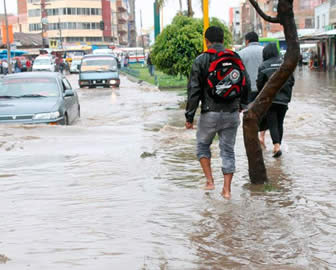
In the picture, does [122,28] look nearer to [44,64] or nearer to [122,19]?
[122,19]

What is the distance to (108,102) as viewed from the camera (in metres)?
23.1

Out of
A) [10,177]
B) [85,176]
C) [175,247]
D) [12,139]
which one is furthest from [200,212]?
[12,139]

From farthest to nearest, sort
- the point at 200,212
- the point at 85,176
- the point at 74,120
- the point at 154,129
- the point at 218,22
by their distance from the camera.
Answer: the point at 218,22 < the point at 74,120 < the point at 154,129 < the point at 85,176 < the point at 200,212

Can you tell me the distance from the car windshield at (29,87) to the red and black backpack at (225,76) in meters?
7.84

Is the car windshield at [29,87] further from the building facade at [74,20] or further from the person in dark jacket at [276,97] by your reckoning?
the building facade at [74,20]

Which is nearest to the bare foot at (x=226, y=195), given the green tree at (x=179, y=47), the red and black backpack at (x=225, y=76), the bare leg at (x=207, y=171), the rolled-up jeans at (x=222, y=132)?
the rolled-up jeans at (x=222, y=132)

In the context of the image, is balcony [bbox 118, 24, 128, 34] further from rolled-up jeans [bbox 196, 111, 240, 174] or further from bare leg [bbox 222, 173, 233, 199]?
bare leg [bbox 222, 173, 233, 199]

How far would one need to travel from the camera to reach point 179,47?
2202cm

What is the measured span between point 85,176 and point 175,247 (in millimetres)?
3312

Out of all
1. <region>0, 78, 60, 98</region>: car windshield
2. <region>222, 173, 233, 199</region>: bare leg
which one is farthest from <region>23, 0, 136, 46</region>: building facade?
<region>222, 173, 233, 199</region>: bare leg

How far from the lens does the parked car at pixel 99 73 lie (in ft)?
106

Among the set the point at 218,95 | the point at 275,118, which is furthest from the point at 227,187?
the point at 275,118

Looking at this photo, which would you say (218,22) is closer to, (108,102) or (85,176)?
(108,102)

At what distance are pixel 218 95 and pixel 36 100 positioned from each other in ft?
25.2
